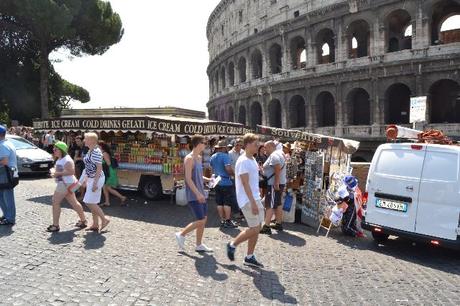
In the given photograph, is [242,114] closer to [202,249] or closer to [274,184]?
[274,184]

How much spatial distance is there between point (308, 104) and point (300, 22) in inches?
237

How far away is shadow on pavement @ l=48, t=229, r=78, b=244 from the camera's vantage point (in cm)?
692

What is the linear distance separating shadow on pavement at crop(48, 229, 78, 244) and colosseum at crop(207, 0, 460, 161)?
23.3 metres

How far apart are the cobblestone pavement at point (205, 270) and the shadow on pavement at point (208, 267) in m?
0.01

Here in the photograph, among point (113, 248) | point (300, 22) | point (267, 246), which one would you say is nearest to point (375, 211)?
point (267, 246)

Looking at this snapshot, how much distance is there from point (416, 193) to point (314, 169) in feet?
8.72

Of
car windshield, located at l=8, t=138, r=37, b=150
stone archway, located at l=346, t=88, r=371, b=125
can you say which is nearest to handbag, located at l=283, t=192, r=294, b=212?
car windshield, located at l=8, t=138, r=37, b=150

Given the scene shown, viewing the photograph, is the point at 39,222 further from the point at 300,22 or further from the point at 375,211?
the point at 300,22

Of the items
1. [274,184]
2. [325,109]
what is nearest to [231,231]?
[274,184]

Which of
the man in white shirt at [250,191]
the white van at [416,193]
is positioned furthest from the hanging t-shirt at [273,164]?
the man in white shirt at [250,191]

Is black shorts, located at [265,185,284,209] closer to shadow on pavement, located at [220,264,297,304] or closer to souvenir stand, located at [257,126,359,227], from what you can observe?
souvenir stand, located at [257,126,359,227]

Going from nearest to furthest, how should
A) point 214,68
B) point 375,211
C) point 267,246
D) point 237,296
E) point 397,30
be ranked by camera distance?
point 237,296 < point 267,246 < point 375,211 < point 397,30 < point 214,68

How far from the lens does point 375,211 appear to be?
8.02 m

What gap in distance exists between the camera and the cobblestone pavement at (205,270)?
4.91 metres
